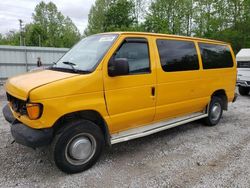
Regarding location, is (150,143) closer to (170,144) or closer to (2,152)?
(170,144)

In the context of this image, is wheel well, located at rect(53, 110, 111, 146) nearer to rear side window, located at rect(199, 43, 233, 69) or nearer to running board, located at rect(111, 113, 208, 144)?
running board, located at rect(111, 113, 208, 144)

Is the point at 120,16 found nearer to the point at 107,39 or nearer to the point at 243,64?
the point at 243,64

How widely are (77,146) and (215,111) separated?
3.88 meters

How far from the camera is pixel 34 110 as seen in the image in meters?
2.96

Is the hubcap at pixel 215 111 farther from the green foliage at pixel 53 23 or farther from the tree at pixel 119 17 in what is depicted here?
the green foliage at pixel 53 23

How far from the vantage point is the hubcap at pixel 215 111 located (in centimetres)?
574

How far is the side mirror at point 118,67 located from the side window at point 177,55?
1.08 meters

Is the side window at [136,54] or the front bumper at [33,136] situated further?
the side window at [136,54]

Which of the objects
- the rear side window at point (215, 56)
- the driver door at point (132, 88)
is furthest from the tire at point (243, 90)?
the driver door at point (132, 88)

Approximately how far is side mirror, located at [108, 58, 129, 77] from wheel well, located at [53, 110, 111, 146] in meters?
0.67

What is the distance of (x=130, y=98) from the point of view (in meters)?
3.77

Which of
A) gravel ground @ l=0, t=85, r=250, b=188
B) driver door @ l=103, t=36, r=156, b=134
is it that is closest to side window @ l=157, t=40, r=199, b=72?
driver door @ l=103, t=36, r=156, b=134

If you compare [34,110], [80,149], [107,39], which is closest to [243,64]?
[107,39]

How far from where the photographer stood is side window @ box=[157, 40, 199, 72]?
14.1 feet
